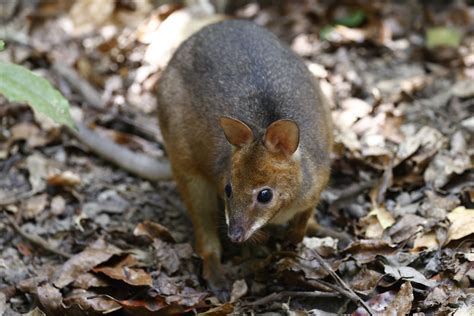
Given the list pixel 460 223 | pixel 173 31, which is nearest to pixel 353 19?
pixel 173 31

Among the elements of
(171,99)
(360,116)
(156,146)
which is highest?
(171,99)

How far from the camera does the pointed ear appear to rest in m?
3.89

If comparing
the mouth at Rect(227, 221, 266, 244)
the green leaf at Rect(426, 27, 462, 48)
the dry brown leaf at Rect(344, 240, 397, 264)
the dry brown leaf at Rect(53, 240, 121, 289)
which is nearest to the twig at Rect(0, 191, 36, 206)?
the dry brown leaf at Rect(53, 240, 121, 289)

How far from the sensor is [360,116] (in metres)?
6.09

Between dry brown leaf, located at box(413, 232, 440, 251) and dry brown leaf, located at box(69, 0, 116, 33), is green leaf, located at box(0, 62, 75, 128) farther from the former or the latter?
dry brown leaf, located at box(69, 0, 116, 33)

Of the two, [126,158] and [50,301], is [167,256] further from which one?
[126,158]

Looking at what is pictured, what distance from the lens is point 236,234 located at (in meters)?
3.96

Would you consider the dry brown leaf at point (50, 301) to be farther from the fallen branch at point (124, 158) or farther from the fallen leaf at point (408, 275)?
the fallen leaf at point (408, 275)

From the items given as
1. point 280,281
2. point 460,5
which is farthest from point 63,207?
point 460,5

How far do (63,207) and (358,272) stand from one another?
2.23m

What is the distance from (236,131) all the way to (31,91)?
1.17 m

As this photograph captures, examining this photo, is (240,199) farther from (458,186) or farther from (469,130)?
(469,130)

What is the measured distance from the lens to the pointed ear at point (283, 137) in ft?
12.8

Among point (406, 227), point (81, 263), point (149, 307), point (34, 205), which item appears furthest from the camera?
point (34, 205)
